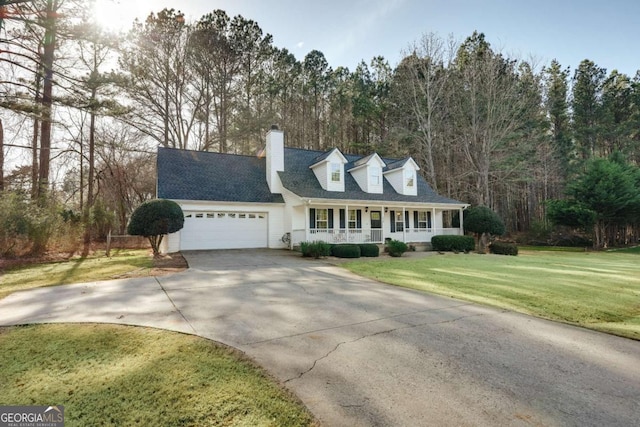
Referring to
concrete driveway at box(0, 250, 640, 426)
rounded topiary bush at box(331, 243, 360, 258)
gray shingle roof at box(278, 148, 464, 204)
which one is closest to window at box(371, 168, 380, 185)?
gray shingle roof at box(278, 148, 464, 204)

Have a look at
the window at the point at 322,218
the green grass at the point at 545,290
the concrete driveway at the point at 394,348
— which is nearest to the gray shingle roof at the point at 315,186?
the window at the point at 322,218

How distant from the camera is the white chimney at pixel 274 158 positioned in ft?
62.3

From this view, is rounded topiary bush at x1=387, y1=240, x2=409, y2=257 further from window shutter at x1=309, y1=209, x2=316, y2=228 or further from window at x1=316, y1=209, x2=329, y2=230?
window shutter at x1=309, y1=209, x2=316, y2=228

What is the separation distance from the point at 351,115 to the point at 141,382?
30.4 m

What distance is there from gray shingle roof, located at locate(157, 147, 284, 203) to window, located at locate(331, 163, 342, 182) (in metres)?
3.67

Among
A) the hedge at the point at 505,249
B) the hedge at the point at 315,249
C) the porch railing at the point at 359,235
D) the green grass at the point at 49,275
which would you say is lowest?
the hedge at the point at 505,249

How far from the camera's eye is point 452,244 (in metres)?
18.3

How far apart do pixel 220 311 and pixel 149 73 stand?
23.7 m

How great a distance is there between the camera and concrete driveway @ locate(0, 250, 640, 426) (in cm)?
251

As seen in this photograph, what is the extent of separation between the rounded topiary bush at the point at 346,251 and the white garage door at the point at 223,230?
16.1 ft

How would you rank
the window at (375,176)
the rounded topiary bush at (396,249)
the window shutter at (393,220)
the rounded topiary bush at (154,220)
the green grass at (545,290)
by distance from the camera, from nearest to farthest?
the green grass at (545,290), the rounded topiary bush at (154,220), the rounded topiary bush at (396,249), the window shutter at (393,220), the window at (375,176)

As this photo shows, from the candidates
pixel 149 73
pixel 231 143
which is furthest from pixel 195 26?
pixel 231 143

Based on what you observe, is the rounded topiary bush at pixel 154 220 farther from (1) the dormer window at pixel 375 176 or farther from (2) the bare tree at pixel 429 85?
(2) the bare tree at pixel 429 85

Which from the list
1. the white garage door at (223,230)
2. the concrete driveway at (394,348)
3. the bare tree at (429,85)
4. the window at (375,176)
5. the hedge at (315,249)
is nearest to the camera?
the concrete driveway at (394,348)
